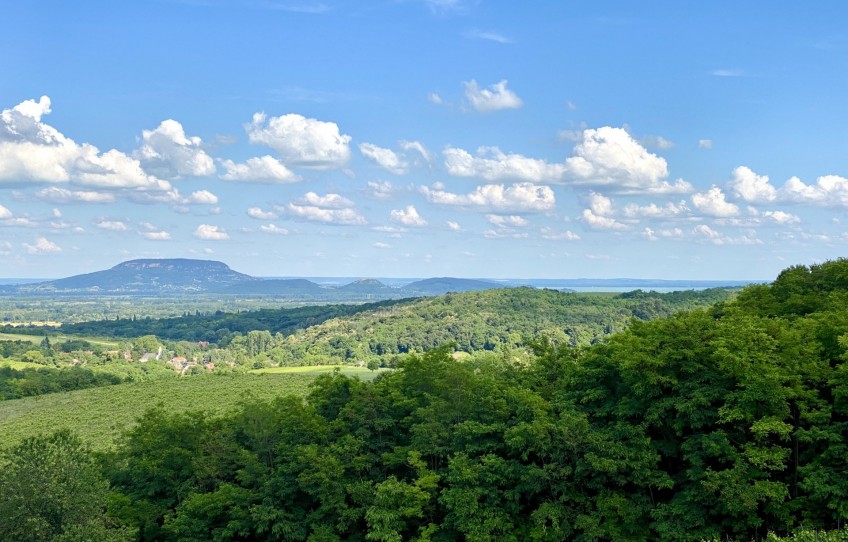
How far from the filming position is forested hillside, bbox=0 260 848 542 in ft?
96.4

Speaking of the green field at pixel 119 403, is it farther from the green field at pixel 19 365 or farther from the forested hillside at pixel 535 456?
the green field at pixel 19 365

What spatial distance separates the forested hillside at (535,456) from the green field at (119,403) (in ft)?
73.4

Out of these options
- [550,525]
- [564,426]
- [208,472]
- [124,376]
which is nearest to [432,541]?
[550,525]

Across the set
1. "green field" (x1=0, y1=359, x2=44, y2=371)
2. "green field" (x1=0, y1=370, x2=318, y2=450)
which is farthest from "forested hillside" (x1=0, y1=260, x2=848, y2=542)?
"green field" (x1=0, y1=359, x2=44, y2=371)

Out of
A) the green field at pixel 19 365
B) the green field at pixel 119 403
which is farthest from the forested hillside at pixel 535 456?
the green field at pixel 19 365

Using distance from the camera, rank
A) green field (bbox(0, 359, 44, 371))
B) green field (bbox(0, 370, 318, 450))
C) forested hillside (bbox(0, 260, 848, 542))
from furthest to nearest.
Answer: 1. green field (bbox(0, 359, 44, 371))
2. green field (bbox(0, 370, 318, 450))
3. forested hillside (bbox(0, 260, 848, 542))

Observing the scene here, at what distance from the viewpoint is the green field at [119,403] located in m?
66.8

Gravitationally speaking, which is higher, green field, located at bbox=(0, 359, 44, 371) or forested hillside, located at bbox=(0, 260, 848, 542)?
forested hillside, located at bbox=(0, 260, 848, 542)

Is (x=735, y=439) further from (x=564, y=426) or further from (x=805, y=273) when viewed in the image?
(x=805, y=273)

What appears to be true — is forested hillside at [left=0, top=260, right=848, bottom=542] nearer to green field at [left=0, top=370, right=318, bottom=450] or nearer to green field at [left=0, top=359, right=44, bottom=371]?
green field at [left=0, top=370, right=318, bottom=450]

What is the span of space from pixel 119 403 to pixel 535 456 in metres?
62.3

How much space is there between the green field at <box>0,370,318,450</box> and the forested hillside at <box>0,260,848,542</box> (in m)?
22.4

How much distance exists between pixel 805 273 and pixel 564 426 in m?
29.1

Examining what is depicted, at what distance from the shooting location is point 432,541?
33188mm
